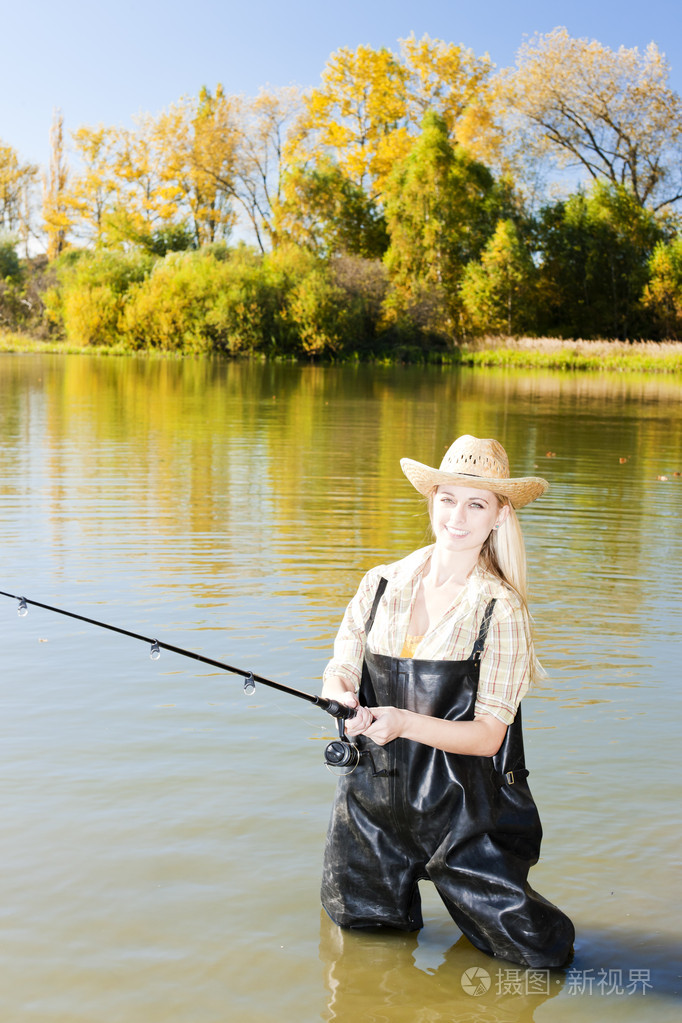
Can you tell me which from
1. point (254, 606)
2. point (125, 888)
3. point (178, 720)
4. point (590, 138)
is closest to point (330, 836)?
point (125, 888)

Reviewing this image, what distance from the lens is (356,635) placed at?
288 cm

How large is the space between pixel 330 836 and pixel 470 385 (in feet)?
88.3

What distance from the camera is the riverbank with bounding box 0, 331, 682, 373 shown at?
1541 inches

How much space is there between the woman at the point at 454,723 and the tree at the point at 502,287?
45580 millimetres

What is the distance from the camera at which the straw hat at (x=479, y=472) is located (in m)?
2.76

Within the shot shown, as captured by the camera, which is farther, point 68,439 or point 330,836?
point 68,439

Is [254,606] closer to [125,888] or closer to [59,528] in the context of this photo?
[59,528]

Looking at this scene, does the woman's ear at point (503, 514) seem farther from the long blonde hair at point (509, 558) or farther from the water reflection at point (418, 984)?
the water reflection at point (418, 984)

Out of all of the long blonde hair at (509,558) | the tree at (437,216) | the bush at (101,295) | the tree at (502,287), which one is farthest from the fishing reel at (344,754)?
the bush at (101,295)

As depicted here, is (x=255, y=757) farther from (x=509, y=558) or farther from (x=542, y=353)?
(x=542, y=353)

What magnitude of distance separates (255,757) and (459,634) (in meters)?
1.76

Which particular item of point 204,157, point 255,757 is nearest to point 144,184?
point 204,157

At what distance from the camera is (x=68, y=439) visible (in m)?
14.5
